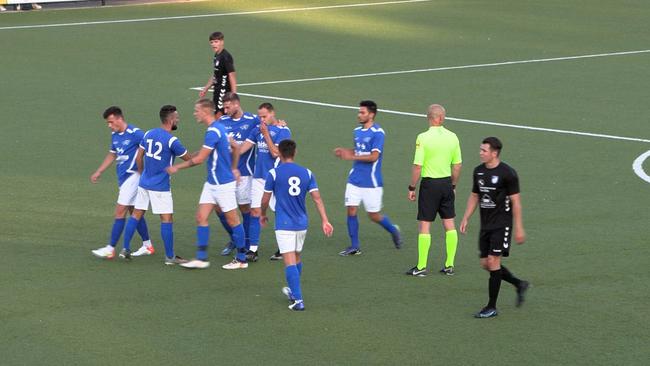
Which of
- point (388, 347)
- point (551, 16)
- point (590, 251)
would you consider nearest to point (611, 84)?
point (551, 16)

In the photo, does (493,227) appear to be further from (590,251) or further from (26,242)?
(26,242)

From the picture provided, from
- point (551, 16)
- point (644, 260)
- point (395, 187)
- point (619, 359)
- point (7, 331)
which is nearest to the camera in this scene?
point (619, 359)

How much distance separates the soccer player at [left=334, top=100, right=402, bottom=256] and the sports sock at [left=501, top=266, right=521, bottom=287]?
2593mm

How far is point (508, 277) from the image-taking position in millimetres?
12773

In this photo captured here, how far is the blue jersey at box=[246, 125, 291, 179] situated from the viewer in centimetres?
1516

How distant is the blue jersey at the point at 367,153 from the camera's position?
14.7 m

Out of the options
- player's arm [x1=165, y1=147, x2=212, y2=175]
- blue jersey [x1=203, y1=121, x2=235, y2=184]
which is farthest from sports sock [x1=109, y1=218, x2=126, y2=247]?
blue jersey [x1=203, y1=121, x2=235, y2=184]

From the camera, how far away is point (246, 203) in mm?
15328

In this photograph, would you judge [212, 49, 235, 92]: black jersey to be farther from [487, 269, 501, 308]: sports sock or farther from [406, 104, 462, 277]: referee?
[487, 269, 501, 308]: sports sock

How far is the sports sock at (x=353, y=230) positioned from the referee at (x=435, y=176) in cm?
115

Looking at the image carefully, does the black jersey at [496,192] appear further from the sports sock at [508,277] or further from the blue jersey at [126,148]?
the blue jersey at [126,148]

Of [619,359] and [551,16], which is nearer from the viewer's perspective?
[619,359]

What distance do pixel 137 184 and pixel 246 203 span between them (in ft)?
4.68

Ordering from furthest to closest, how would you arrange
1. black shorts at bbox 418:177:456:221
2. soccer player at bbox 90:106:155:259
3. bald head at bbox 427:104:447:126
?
soccer player at bbox 90:106:155:259, black shorts at bbox 418:177:456:221, bald head at bbox 427:104:447:126
